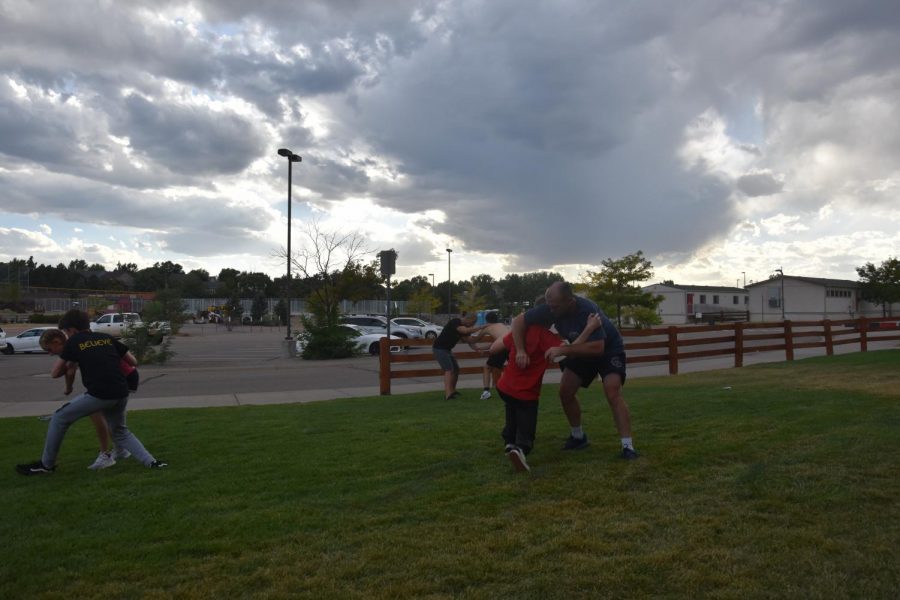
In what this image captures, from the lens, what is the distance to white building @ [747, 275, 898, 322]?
211 ft

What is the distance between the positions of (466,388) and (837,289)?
6407 cm

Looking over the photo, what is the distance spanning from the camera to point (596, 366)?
6.09 meters

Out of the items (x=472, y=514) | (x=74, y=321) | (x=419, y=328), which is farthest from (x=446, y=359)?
(x=419, y=328)

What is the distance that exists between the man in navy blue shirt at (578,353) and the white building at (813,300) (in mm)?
62888

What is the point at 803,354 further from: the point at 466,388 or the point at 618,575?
the point at 618,575

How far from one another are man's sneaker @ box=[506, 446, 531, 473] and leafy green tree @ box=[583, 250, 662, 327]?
118 feet

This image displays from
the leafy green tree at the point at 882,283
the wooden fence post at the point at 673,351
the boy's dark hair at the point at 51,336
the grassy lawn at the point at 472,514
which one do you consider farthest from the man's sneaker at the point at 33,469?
the leafy green tree at the point at 882,283

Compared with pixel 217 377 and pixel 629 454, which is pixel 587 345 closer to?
pixel 629 454

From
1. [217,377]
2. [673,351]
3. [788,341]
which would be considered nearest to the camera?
[673,351]

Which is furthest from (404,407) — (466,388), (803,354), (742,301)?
(742,301)

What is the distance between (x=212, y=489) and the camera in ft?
17.4

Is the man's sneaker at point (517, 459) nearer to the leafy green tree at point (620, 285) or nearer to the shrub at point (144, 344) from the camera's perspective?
the shrub at point (144, 344)

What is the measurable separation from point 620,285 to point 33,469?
37.6 m

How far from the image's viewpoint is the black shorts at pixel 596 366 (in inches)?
237
